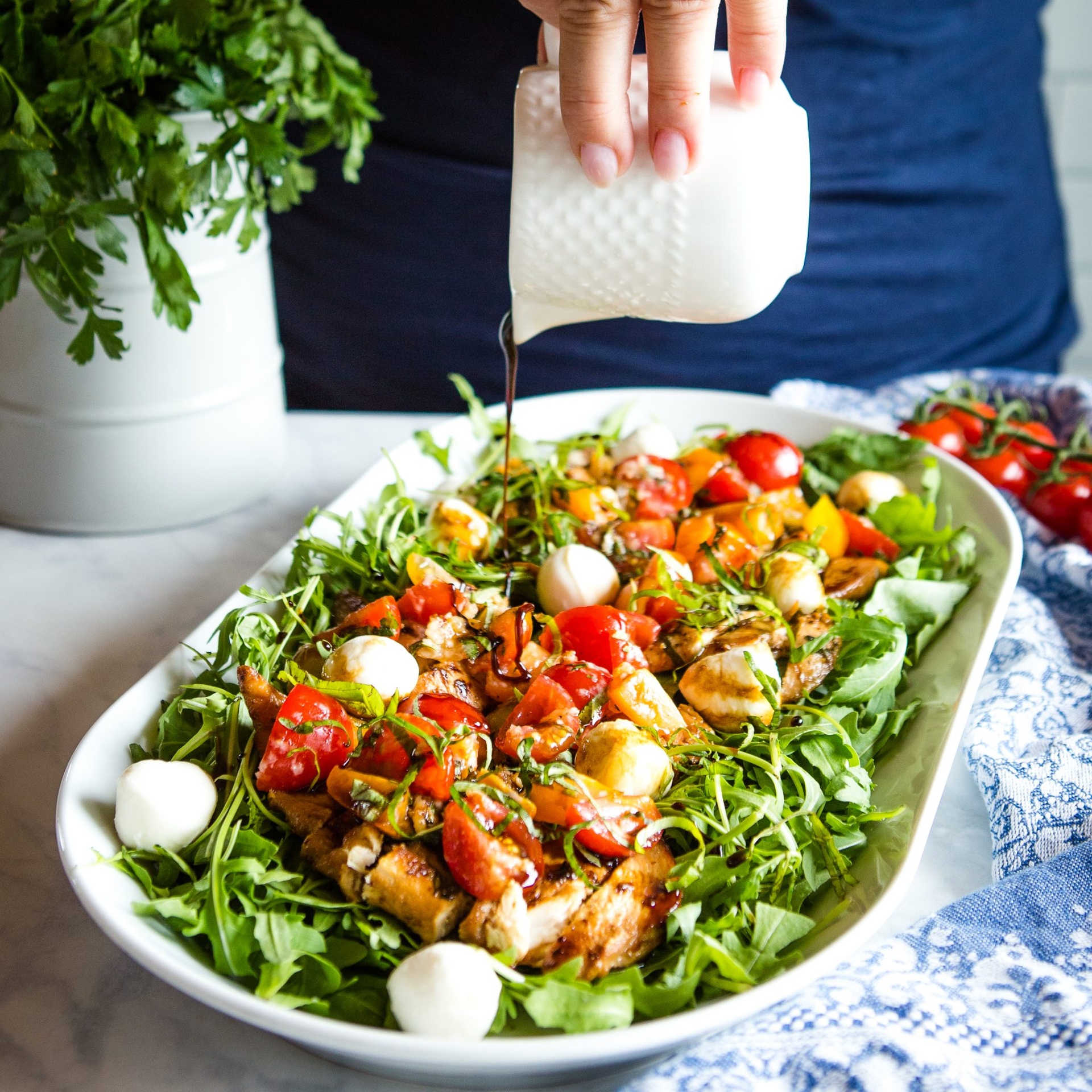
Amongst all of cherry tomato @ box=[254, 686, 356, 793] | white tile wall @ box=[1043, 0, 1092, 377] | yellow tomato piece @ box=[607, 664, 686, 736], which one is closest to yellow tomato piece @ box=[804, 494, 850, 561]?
yellow tomato piece @ box=[607, 664, 686, 736]

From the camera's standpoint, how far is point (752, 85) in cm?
Answer: 93

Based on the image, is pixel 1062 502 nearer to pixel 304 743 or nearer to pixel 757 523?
pixel 757 523

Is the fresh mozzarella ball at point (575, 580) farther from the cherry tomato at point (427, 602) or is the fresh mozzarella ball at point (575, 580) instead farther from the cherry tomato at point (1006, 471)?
the cherry tomato at point (1006, 471)

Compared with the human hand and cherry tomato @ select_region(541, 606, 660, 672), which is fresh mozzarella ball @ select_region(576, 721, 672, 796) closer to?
cherry tomato @ select_region(541, 606, 660, 672)

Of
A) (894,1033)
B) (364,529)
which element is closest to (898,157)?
(364,529)

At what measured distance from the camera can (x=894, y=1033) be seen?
2.71 feet

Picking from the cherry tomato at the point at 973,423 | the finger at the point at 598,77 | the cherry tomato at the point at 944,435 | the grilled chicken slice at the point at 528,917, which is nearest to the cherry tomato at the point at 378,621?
the grilled chicken slice at the point at 528,917

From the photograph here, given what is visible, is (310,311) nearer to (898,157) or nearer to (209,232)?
(209,232)

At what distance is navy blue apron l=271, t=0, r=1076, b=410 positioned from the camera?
198 centimetres

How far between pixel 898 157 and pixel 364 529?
4.58ft

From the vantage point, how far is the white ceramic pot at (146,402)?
1351 millimetres

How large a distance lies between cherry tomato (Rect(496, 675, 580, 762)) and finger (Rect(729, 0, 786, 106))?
1.72ft

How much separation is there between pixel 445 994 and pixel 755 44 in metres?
0.76

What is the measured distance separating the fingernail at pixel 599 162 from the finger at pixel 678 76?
3 cm
